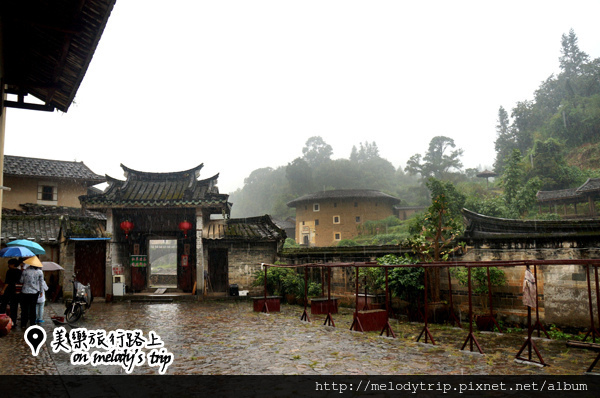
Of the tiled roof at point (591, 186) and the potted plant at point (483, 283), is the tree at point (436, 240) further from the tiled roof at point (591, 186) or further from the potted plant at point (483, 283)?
the tiled roof at point (591, 186)

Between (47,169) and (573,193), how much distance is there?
127 ft

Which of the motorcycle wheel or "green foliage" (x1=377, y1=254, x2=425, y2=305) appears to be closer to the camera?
"green foliage" (x1=377, y1=254, x2=425, y2=305)

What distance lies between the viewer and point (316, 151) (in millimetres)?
77250

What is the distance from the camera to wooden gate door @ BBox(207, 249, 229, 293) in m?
19.6

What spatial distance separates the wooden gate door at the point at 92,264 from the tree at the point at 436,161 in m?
44.5

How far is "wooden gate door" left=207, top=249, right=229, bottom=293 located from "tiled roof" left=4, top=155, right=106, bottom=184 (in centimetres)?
1160

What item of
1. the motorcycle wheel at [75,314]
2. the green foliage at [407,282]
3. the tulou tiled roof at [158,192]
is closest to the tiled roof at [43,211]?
the tulou tiled roof at [158,192]

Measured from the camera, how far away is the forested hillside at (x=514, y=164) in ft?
118

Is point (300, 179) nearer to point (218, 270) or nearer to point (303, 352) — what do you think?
point (218, 270)

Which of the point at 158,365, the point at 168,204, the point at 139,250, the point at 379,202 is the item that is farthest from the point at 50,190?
the point at 379,202

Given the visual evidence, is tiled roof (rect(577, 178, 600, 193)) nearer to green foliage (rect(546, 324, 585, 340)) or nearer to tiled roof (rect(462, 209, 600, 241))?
tiled roof (rect(462, 209, 600, 241))

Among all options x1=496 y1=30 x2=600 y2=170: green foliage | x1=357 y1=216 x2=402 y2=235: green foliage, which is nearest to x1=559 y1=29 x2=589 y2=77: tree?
x1=496 y1=30 x2=600 y2=170: green foliage
